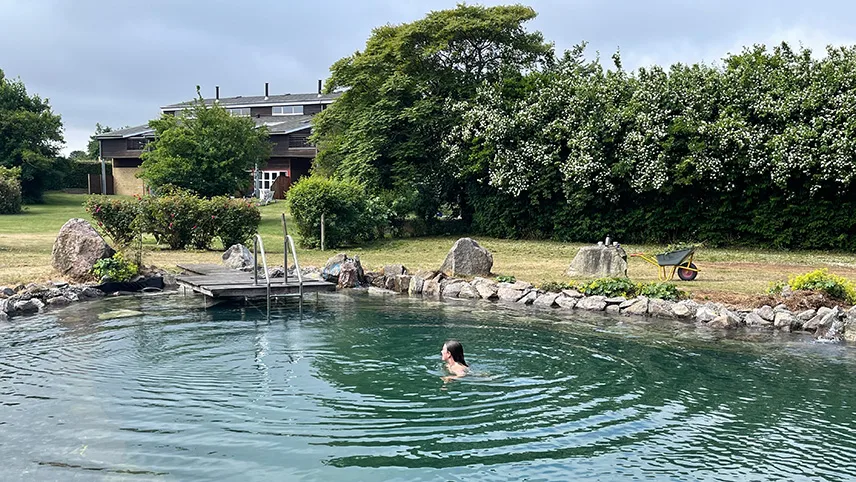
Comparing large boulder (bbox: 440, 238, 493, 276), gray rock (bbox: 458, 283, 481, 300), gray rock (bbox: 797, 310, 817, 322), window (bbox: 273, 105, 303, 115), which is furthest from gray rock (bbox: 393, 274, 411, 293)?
window (bbox: 273, 105, 303, 115)

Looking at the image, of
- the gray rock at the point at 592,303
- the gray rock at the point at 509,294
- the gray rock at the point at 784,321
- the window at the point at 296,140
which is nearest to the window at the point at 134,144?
the window at the point at 296,140

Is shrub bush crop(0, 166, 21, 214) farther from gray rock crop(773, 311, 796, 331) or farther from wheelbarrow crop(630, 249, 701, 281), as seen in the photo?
gray rock crop(773, 311, 796, 331)

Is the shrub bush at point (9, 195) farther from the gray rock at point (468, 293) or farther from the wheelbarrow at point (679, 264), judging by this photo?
the wheelbarrow at point (679, 264)

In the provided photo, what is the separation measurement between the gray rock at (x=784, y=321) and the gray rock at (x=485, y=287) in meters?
5.15

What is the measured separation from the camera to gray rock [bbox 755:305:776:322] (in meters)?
12.0

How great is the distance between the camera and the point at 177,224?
69.8 feet

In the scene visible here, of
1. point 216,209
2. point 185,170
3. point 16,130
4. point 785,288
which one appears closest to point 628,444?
point 785,288

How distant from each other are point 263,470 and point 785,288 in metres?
10.4

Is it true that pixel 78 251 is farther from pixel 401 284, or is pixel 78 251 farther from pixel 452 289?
pixel 452 289

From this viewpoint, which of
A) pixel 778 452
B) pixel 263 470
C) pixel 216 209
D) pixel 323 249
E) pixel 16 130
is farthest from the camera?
pixel 16 130

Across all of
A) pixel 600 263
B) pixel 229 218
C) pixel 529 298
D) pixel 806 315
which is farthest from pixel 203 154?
pixel 806 315

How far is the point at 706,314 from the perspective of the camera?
12.4 metres

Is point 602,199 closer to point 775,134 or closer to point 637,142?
point 637,142

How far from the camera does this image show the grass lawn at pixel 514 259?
1556 centimetres
